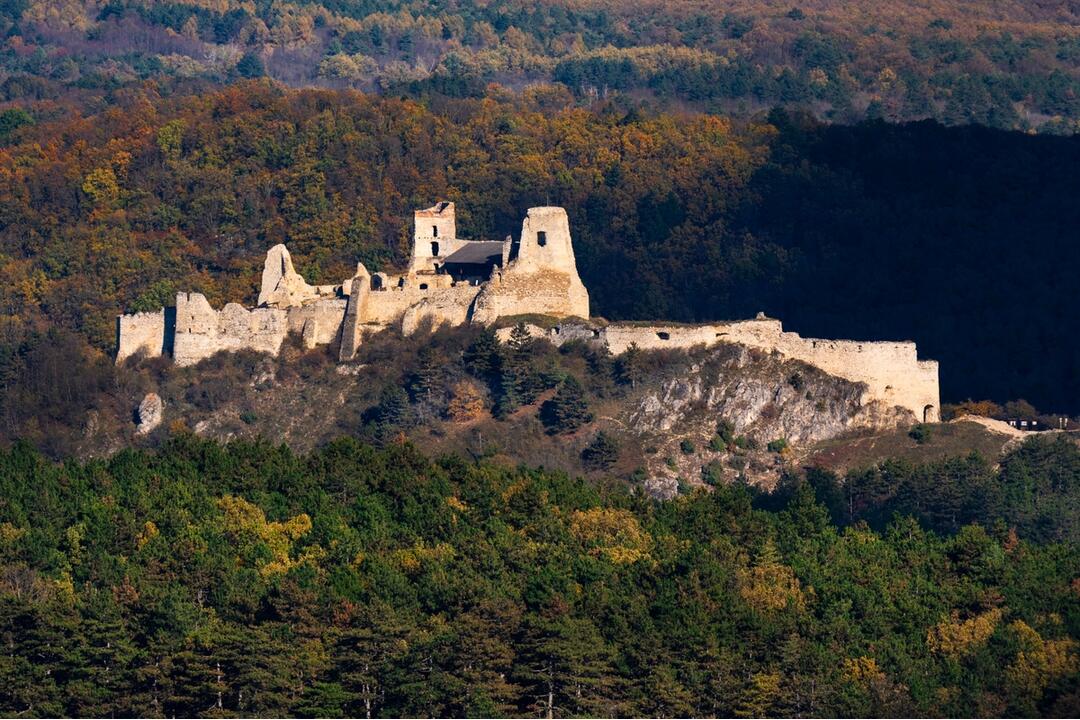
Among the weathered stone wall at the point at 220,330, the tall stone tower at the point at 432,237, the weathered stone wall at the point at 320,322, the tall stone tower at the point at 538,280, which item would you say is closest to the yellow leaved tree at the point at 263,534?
the weathered stone wall at the point at 320,322

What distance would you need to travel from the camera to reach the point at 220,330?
8112cm

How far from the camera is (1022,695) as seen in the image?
183 feet

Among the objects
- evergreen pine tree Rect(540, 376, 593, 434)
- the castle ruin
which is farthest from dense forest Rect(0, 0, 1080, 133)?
evergreen pine tree Rect(540, 376, 593, 434)

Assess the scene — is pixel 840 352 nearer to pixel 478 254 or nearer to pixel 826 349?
pixel 826 349

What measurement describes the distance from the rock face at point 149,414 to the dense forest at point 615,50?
44.7 meters

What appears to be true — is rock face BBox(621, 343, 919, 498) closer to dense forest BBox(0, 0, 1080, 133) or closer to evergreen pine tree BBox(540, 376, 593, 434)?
evergreen pine tree BBox(540, 376, 593, 434)

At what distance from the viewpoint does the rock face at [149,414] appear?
262ft

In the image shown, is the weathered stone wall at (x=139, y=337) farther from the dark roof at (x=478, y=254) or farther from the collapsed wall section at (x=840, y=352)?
the collapsed wall section at (x=840, y=352)

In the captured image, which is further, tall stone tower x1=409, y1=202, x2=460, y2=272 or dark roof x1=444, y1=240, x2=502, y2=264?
tall stone tower x1=409, y1=202, x2=460, y2=272

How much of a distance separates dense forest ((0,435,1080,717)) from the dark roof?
13454mm

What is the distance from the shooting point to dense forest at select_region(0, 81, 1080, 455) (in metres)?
93.8

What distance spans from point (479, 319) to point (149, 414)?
8.64 metres

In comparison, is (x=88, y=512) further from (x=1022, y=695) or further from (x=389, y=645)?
(x=1022, y=695)

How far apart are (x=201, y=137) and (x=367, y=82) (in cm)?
6021
